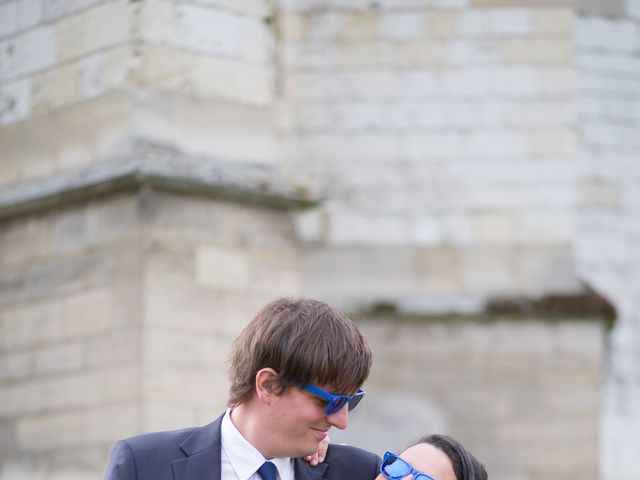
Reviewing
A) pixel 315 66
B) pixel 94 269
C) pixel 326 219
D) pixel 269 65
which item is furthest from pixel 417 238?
pixel 94 269

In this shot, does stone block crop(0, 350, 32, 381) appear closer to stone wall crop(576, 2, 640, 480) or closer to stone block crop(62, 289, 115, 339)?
stone block crop(62, 289, 115, 339)

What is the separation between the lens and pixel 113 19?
651 cm

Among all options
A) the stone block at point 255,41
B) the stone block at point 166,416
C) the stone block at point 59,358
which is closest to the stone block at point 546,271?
the stone block at point 255,41

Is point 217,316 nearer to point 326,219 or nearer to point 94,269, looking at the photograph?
point 94,269

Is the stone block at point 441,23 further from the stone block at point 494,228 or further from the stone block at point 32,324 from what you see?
the stone block at point 32,324

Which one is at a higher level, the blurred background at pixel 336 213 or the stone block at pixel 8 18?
the stone block at pixel 8 18

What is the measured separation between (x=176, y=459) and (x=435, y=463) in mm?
533

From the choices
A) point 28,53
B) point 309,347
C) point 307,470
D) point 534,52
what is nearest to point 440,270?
point 534,52

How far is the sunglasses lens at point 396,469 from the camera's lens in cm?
288

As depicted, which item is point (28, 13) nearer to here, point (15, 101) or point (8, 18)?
point (8, 18)

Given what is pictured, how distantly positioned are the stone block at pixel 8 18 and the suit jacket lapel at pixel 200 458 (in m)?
4.46

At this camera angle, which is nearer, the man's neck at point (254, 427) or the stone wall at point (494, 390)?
the man's neck at point (254, 427)

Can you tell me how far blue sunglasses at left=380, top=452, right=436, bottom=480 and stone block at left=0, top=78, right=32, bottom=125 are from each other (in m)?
4.41

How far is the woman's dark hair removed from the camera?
9.61ft
